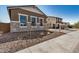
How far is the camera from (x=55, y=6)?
1.89 meters

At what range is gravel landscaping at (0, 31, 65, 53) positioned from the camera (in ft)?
6.06

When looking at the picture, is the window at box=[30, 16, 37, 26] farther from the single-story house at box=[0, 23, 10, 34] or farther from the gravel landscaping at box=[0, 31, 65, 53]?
the single-story house at box=[0, 23, 10, 34]

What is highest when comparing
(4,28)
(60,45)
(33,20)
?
(33,20)

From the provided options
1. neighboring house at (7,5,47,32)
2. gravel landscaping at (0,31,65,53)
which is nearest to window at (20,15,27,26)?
neighboring house at (7,5,47,32)

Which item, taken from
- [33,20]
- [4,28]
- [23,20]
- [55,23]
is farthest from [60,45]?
[4,28]

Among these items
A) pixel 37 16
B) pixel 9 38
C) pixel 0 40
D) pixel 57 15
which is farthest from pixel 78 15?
pixel 0 40

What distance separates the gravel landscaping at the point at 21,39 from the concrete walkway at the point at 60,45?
→ 0.20 ft

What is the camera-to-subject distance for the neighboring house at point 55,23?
75.4 inches

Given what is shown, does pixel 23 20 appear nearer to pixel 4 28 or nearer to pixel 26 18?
pixel 26 18

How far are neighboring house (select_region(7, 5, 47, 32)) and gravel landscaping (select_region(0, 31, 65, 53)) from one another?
70mm

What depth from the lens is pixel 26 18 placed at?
1.91 meters

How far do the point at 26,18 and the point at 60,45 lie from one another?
0.58m

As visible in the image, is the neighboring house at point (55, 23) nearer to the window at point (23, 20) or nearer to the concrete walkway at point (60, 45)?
the concrete walkway at point (60, 45)
